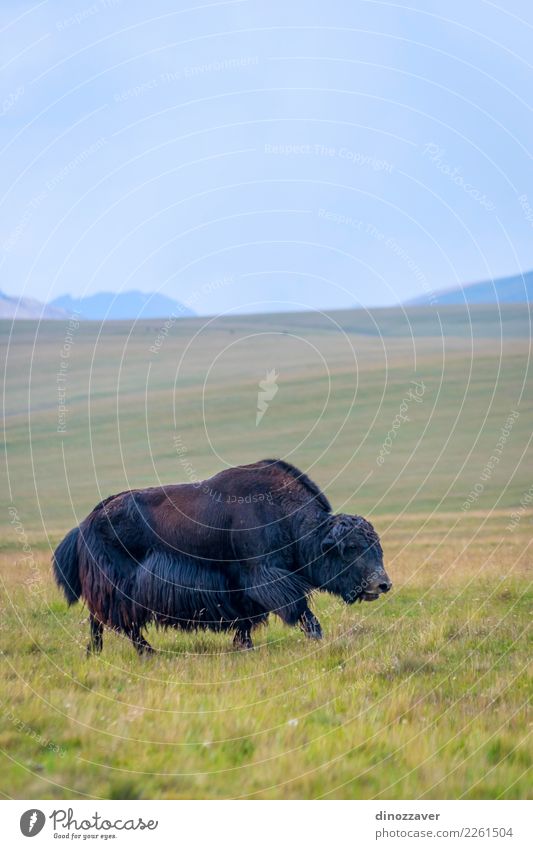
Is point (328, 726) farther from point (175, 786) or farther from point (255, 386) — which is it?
point (255, 386)

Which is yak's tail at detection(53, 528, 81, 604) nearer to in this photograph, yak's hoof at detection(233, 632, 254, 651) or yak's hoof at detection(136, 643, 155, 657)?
yak's hoof at detection(136, 643, 155, 657)

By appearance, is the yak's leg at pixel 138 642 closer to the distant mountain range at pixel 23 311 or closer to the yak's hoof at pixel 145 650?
the yak's hoof at pixel 145 650

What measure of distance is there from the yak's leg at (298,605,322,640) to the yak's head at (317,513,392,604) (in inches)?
19.2

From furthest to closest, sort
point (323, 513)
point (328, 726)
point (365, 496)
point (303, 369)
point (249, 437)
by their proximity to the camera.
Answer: point (303, 369) → point (249, 437) → point (365, 496) → point (323, 513) → point (328, 726)

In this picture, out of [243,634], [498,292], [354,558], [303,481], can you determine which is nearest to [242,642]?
[243,634]

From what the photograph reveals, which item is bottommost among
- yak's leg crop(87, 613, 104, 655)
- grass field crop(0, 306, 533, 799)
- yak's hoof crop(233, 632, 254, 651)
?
yak's leg crop(87, 613, 104, 655)

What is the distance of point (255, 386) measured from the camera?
258 ft

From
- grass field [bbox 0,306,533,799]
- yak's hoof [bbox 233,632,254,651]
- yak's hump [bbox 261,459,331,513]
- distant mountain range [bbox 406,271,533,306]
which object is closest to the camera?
grass field [bbox 0,306,533,799]

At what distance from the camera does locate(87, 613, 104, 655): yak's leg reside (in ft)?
44.7

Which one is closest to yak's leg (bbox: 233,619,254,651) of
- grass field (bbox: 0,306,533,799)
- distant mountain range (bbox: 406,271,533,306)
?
grass field (bbox: 0,306,533,799)

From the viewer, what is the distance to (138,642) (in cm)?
1366

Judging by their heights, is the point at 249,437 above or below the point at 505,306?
below
